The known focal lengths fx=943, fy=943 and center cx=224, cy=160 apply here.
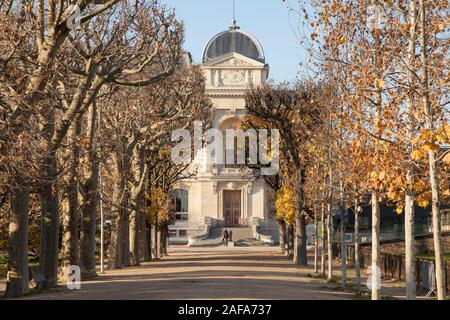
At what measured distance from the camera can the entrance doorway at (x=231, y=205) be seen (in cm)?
10944

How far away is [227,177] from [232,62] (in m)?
13.4

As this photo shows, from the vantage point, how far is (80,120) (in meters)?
36.4

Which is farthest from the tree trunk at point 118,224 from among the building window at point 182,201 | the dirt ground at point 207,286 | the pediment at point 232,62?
the building window at point 182,201

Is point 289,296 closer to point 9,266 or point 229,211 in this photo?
point 9,266

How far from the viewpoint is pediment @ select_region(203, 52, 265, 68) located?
107 m

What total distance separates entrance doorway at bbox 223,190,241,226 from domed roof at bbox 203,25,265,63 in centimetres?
1648

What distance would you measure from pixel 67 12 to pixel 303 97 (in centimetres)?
3068

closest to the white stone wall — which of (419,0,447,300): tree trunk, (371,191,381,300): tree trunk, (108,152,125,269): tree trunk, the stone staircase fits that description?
the stone staircase

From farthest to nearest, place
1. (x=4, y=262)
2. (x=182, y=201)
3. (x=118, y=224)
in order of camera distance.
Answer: (x=182, y=201) < (x=4, y=262) < (x=118, y=224)

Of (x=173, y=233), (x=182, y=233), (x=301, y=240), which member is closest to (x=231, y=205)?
(x=182, y=233)

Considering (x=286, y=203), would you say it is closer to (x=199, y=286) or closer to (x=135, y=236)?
(x=135, y=236)

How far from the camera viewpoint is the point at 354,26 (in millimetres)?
23453

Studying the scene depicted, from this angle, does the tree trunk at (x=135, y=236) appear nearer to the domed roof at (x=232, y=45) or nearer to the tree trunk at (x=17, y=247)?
the tree trunk at (x=17, y=247)

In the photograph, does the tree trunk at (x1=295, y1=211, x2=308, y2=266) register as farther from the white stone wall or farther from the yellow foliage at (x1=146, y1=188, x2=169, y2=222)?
the white stone wall
